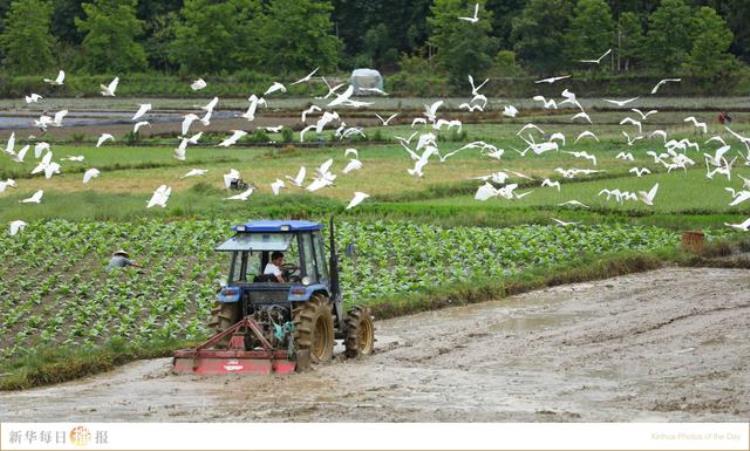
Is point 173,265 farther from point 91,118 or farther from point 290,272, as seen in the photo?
point 91,118

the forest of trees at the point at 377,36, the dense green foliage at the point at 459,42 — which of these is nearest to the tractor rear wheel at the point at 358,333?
the forest of trees at the point at 377,36

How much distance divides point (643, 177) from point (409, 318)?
15.0 m

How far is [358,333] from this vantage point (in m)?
11.3

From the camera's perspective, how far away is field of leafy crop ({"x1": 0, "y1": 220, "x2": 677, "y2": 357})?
43.7ft

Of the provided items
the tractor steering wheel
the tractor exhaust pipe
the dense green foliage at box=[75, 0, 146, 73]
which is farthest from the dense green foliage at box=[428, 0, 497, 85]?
the tractor steering wheel

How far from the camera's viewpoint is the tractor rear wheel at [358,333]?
11203mm

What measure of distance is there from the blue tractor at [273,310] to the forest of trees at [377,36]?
46262 mm

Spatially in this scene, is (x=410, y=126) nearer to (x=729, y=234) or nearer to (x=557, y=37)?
(x=557, y=37)

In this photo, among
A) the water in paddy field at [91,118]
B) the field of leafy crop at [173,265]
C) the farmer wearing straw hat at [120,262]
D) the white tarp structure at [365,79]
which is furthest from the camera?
the white tarp structure at [365,79]

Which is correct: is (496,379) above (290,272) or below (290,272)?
below

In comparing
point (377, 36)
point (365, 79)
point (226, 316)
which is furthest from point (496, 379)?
point (377, 36)

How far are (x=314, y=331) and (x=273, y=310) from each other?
369 mm

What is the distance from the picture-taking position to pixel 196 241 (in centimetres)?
1972

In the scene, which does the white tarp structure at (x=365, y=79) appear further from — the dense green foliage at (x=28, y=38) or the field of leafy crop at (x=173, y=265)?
the field of leafy crop at (x=173, y=265)
